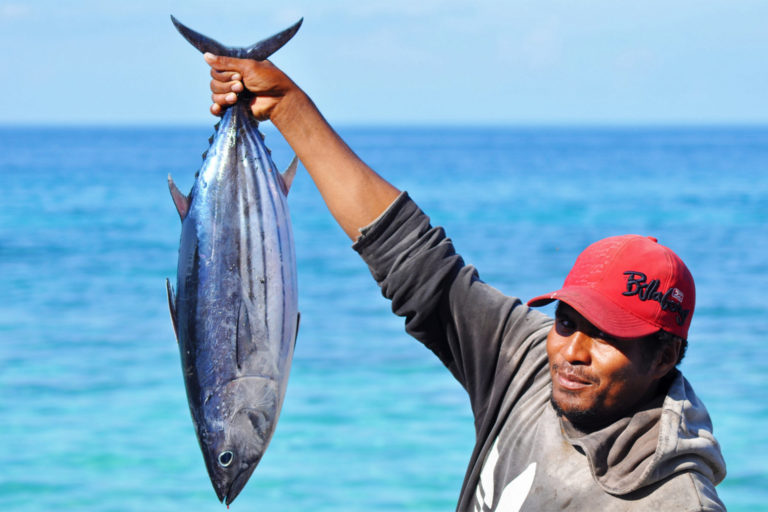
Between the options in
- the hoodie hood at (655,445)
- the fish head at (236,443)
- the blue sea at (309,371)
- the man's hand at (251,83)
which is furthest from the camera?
the blue sea at (309,371)

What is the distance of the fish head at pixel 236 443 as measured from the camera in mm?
2031

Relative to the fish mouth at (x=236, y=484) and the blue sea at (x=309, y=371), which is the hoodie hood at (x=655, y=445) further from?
the blue sea at (x=309, y=371)

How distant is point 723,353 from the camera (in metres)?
11.9

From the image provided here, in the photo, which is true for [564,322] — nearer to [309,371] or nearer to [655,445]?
[655,445]

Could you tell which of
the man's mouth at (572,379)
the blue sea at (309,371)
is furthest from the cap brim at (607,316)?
the blue sea at (309,371)

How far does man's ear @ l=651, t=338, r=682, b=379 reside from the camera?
2105 millimetres

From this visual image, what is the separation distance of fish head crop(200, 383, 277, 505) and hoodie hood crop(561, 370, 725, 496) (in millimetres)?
688

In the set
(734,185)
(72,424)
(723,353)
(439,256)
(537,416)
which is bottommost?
(72,424)

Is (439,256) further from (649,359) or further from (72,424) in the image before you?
(72,424)

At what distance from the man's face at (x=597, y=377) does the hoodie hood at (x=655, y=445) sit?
0.04 metres

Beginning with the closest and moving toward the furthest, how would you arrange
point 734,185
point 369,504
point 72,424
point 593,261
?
1. point 593,261
2. point 369,504
3. point 72,424
4. point 734,185

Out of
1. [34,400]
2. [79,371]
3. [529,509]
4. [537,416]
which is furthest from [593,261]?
[79,371]

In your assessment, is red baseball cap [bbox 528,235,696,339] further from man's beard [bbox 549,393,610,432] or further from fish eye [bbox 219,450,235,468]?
fish eye [bbox 219,450,235,468]

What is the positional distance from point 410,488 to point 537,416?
6.05m
